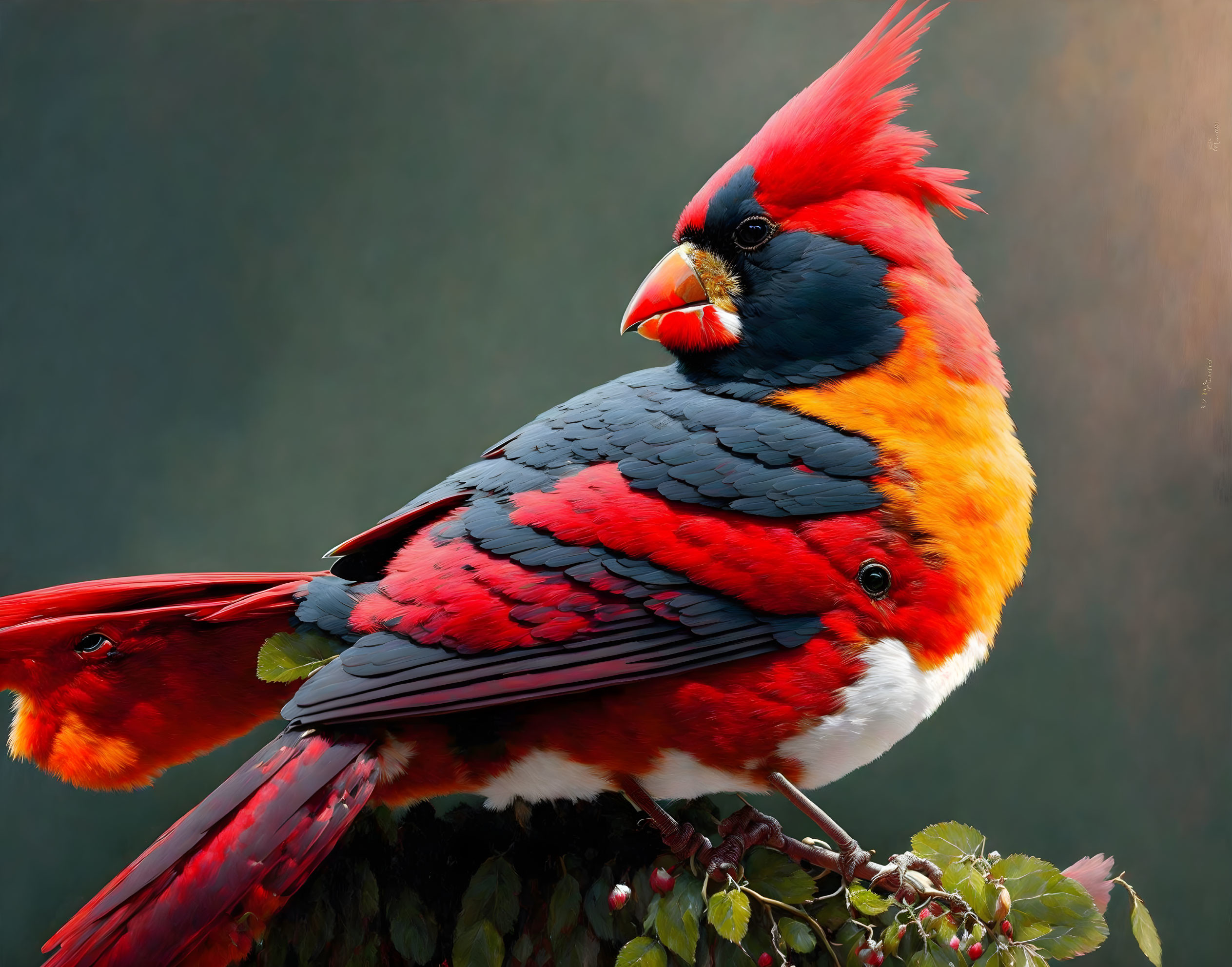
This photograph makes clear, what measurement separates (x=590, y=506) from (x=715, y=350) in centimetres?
24

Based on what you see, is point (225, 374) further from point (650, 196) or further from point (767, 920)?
point (767, 920)

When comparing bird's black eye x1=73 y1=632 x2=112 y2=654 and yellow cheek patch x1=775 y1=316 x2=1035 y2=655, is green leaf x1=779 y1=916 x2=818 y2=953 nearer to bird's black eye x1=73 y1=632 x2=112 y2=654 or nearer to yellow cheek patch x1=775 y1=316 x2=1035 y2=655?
yellow cheek patch x1=775 y1=316 x2=1035 y2=655

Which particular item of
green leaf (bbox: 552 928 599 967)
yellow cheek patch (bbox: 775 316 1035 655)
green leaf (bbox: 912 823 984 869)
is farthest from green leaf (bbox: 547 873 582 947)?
yellow cheek patch (bbox: 775 316 1035 655)

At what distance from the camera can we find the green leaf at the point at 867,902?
0.90 m

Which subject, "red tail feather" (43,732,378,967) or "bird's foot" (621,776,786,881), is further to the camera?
"bird's foot" (621,776,786,881)

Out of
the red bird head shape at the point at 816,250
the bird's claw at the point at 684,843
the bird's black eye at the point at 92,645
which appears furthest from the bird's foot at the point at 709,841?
the bird's black eye at the point at 92,645

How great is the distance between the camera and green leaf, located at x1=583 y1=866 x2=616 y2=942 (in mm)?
923

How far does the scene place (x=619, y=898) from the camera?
2.99 feet

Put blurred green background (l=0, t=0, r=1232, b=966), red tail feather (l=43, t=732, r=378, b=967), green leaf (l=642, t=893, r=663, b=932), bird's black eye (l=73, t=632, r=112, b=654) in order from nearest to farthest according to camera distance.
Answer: red tail feather (l=43, t=732, r=378, b=967)
green leaf (l=642, t=893, r=663, b=932)
bird's black eye (l=73, t=632, r=112, b=654)
blurred green background (l=0, t=0, r=1232, b=966)

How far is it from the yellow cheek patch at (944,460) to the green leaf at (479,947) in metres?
0.53

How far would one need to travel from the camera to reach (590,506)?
90cm

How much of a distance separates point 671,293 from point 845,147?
0.75 feet

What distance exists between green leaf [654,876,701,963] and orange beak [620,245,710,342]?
0.55 meters

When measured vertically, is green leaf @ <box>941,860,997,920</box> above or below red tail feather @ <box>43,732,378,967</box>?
below
